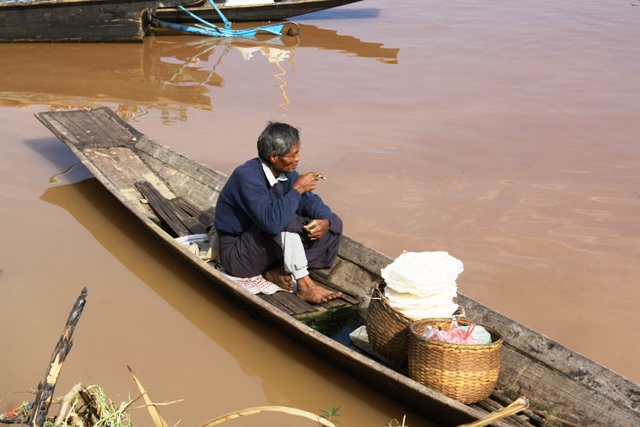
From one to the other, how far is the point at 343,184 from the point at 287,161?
2.09m

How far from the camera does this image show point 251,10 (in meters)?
10.9

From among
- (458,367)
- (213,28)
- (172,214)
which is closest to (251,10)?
(213,28)

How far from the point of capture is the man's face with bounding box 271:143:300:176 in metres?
3.85

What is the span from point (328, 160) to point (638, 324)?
3.01 meters

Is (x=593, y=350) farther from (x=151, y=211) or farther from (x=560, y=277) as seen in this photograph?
(x=151, y=211)

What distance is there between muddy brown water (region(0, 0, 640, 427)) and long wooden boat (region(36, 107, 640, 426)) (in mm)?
220

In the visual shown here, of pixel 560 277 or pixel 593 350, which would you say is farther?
pixel 560 277

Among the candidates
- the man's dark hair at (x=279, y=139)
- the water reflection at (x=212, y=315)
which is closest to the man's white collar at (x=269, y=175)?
the man's dark hair at (x=279, y=139)

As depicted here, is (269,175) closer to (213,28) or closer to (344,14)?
(213,28)

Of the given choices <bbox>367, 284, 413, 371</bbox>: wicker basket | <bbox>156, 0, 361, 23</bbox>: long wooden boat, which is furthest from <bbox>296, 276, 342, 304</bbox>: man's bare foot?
<bbox>156, 0, 361, 23</bbox>: long wooden boat

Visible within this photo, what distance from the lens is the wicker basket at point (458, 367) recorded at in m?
3.06

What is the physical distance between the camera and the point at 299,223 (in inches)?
159

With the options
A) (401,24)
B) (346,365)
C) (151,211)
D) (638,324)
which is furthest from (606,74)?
(346,365)

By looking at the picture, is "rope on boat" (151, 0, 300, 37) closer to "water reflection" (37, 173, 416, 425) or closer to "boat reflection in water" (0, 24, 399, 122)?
"boat reflection in water" (0, 24, 399, 122)
